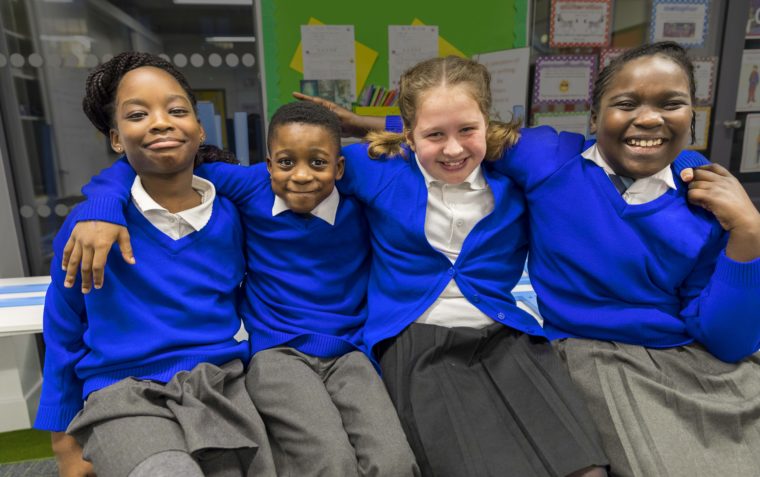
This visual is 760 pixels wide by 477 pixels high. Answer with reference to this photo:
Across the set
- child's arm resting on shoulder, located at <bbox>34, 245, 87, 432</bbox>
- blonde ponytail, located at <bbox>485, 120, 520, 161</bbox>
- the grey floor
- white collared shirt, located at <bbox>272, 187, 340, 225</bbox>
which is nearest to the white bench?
the grey floor

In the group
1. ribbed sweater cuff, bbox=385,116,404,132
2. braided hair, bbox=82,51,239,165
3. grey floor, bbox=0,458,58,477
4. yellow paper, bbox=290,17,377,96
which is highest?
yellow paper, bbox=290,17,377,96

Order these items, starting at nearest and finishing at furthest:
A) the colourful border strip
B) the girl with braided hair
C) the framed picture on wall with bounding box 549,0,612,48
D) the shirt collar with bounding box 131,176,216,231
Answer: the girl with braided hair → the shirt collar with bounding box 131,176,216,231 → the colourful border strip → the framed picture on wall with bounding box 549,0,612,48

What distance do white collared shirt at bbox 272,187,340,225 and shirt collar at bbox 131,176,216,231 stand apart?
0.14 meters

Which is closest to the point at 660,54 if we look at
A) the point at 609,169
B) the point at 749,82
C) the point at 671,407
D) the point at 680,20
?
the point at 609,169

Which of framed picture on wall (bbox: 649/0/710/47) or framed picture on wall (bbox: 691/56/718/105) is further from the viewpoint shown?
framed picture on wall (bbox: 691/56/718/105)

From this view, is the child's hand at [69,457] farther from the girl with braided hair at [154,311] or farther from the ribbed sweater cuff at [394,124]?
the ribbed sweater cuff at [394,124]

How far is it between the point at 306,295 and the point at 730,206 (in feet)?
2.98

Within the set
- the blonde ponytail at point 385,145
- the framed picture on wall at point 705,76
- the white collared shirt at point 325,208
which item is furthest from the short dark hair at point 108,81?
the framed picture on wall at point 705,76

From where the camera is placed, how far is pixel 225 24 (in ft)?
7.80

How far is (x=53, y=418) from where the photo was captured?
41.3 inches

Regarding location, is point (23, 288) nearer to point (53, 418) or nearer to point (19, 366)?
point (19, 366)

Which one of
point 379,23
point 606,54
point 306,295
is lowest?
point 306,295

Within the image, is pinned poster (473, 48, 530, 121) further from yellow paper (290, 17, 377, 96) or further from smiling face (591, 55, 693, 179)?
smiling face (591, 55, 693, 179)

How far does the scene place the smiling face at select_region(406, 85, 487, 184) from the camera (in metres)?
1.08
